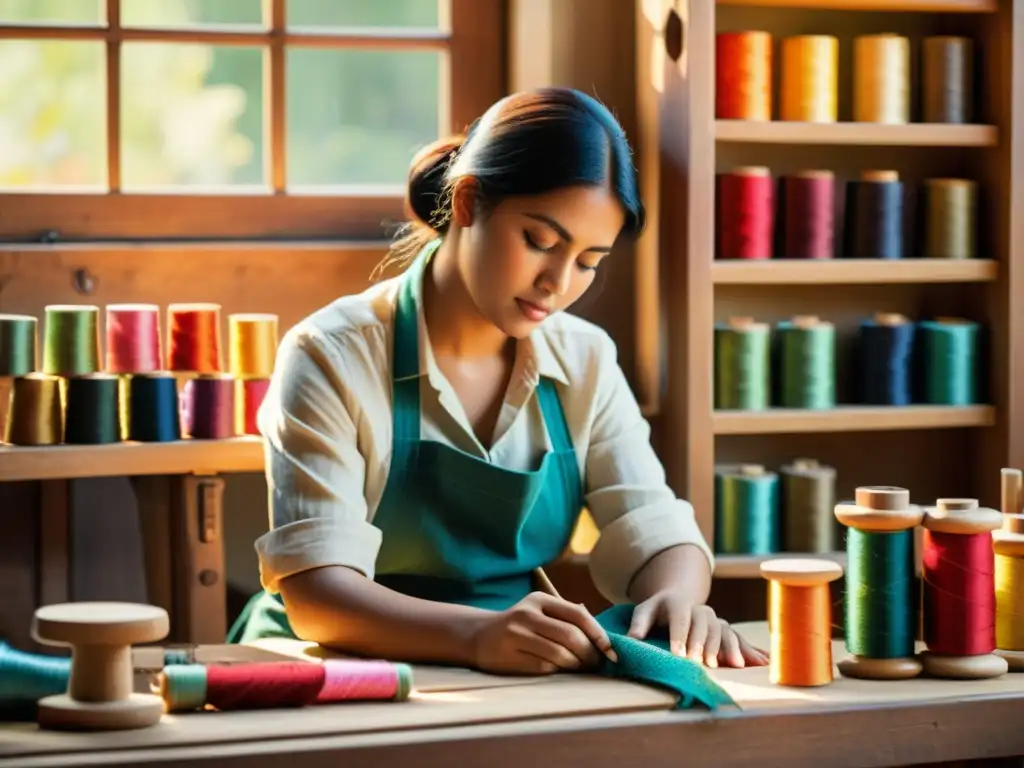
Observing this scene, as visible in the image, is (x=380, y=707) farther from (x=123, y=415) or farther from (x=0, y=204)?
(x=0, y=204)

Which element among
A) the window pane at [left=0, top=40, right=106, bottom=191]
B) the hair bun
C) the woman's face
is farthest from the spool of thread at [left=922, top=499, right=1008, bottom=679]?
the window pane at [left=0, top=40, right=106, bottom=191]

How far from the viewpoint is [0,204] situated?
262 centimetres

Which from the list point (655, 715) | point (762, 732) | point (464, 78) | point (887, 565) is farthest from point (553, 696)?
point (464, 78)

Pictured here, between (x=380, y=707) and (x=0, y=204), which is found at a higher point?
(x=0, y=204)

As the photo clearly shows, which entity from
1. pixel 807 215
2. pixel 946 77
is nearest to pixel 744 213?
pixel 807 215

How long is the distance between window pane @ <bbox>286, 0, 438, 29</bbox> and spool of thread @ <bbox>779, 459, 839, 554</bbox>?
1.07m

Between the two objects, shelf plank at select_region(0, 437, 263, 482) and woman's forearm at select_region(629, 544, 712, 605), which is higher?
shelf plank at select_region(0, 437, 263, 482)

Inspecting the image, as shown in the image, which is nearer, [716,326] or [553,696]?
[553,696]

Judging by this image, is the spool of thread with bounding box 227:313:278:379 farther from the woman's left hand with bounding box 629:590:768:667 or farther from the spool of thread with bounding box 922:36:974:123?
the spool of thread with bounding box 922:36:974:123

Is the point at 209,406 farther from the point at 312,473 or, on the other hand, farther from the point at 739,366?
the point at 739,366

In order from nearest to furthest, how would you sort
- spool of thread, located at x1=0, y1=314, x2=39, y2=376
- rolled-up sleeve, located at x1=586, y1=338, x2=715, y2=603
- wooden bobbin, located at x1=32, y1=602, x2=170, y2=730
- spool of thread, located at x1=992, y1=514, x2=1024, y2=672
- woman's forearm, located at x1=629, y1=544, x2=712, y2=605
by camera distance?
wooden bobbin, located at x1=32, y1=602, x2=170, y2=730
spool of thread, located at x1=992, y1=514, x2=1024, y2=672
woman's forearm, located at x1=629, y1=544, x2=712, y2=605
rolled-up sleeve, located at x1=586, y1=338, x2=715, y2=603
spool of thread, located at x1=0, y1=314, x2=39, y2=376

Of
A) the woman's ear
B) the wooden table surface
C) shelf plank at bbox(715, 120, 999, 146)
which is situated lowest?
the wooden table surface

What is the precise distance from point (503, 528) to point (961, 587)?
2.07 ft

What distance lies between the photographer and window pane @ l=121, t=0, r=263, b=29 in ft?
8.75
